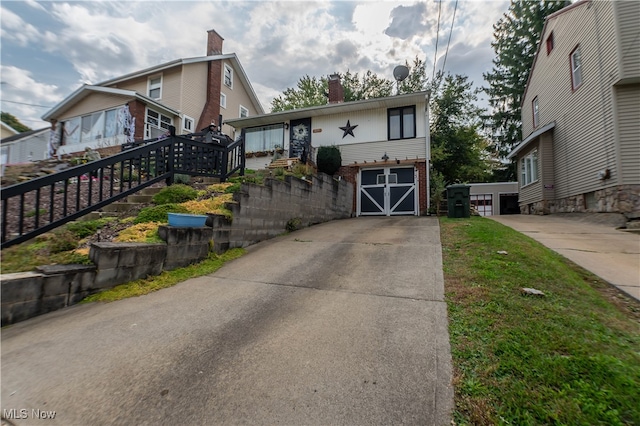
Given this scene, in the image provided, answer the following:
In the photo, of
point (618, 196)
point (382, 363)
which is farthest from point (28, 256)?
point (618, 196)

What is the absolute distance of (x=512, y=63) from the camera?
1998 cm

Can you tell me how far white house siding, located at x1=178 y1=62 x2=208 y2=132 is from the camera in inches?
637

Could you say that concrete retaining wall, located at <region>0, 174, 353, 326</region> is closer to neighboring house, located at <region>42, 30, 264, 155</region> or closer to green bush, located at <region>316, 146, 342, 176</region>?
green bush, located at <region>316, 146, 342, 176</region>

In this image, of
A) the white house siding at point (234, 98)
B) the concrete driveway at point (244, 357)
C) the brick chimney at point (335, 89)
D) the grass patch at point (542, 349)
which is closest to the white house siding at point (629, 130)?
the grass patch at point (542, 349)

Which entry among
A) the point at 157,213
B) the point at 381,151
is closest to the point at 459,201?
the point at 381,151

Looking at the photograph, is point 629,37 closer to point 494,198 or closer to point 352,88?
point 494,198

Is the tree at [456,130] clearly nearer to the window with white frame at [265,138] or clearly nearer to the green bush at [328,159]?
the green bush at [328,159]

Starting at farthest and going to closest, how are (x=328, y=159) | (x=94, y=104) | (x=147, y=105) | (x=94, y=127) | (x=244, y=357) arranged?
(x=94, y=104) → (x=94, y=127) → (x=147, y=105) → (x=328, y=159) → (x=244, y=357)

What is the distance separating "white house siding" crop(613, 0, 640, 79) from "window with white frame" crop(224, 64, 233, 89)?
753 inches

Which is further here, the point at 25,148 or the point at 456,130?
the point at 25,148

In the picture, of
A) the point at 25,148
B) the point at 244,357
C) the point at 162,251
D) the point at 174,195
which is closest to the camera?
the point at 244,357

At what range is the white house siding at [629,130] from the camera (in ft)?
24.4

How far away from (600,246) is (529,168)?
980cm

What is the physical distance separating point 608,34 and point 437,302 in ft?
36.5
